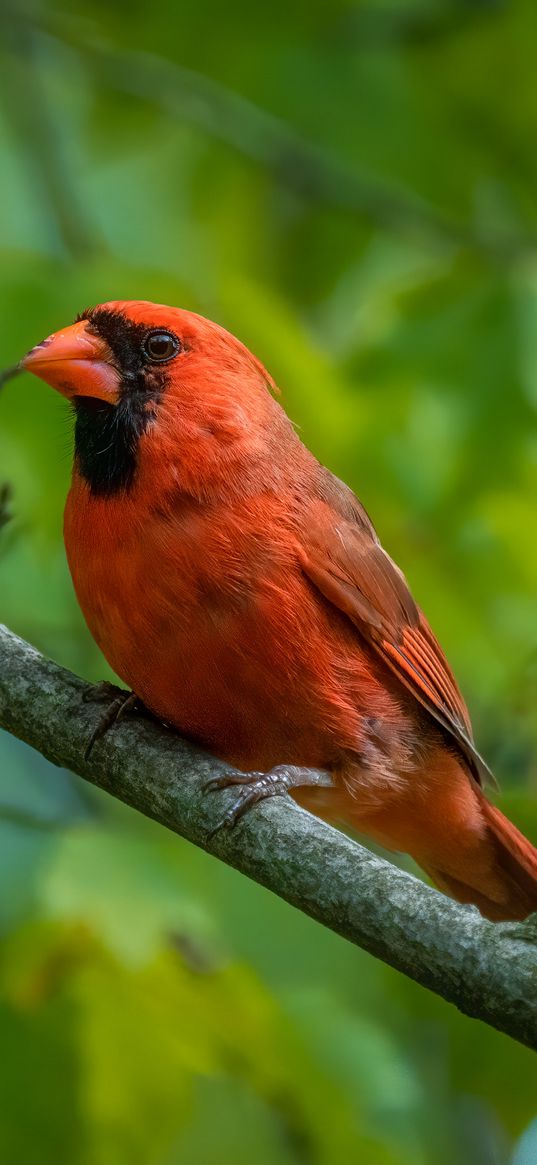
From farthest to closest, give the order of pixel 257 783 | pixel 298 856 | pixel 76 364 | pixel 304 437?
pixel 304 437 → pixel 76 364 → pixel 257 783 → pixel 298 856

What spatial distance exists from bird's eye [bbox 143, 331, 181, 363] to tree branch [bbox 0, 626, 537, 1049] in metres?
0.91

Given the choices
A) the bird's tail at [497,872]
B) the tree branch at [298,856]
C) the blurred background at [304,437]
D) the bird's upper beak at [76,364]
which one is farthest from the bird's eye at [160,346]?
the bird's tail at [497,872]

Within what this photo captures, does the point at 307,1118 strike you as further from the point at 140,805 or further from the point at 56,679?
the point at 56,679

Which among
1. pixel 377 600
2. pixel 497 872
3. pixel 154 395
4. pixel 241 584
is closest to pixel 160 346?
pixel 154 395

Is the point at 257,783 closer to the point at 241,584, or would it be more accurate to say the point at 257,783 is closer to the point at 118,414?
the point at 241,584

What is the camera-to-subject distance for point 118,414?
419cm

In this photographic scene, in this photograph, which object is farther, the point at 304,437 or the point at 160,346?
the point at 304,437

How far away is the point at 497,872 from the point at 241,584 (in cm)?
158

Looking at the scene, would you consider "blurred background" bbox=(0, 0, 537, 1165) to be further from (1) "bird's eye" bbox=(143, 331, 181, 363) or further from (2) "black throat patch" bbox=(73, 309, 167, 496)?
(1) "bird's eye" bbox=(143, 331, 181, 363)

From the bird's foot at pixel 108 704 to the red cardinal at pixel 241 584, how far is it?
2.3 inches

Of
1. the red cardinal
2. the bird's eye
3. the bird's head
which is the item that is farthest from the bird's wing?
the bird's eye

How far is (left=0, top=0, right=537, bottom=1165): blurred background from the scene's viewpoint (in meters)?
4.23

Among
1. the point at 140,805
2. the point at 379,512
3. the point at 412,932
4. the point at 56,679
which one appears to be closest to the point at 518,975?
the point at 412,932

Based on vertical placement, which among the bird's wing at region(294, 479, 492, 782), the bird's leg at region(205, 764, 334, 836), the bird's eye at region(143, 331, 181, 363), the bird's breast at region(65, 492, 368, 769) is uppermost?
the bird's eye at region(143, 331, 181, 363)
